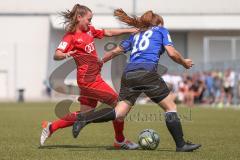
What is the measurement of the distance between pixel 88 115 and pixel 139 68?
3.49 feet

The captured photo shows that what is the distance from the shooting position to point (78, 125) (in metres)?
10.2

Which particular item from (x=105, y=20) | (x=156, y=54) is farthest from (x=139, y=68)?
(x=105, y=20)

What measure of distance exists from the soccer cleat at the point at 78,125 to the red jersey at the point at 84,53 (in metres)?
0.66

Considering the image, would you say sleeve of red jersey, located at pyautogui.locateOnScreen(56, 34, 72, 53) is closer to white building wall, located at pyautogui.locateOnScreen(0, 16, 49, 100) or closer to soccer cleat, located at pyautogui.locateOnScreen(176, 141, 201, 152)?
soccer cleat, located at pyautogui.locateOnScreen(176, 141, 201, 152)

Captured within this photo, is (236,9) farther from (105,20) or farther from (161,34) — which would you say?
(161,34)

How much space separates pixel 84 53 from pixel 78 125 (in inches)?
44.8

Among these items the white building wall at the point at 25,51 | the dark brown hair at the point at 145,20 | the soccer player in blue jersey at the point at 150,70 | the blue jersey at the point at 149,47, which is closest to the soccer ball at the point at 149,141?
the soccer player in blue jersey at the point at 150,70

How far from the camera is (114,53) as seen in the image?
1047 cm

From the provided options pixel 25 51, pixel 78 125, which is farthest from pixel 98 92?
pixel 25 51

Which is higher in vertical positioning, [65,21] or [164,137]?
[65,21]

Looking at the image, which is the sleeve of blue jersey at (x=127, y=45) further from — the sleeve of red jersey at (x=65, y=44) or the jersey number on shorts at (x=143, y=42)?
the sleeve of red jersey at (x=65, y=44)

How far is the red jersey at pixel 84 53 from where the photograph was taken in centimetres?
1055

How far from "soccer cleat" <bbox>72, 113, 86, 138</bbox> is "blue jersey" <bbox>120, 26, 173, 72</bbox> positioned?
39.1 inches

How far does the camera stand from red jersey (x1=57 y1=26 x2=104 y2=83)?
1055 cm
